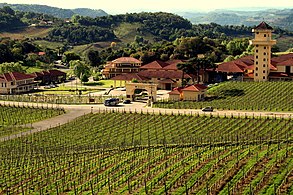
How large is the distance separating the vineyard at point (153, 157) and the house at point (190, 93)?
41.2 feet

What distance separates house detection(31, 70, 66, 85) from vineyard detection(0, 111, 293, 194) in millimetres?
44300

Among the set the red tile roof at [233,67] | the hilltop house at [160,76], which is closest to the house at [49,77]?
the hilltop house at [160,76]

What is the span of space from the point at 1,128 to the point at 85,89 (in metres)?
33.8

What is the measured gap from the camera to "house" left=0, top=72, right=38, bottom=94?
8719 centimetres

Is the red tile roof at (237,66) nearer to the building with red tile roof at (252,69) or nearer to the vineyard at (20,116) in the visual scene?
the building with red tile roof at (252,69)

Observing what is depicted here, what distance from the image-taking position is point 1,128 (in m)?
56.8

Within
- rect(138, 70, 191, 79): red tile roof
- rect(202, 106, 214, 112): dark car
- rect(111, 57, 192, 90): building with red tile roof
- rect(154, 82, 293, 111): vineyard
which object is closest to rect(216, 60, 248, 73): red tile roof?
rect(111, 57, 192, 90): building with red tile roof

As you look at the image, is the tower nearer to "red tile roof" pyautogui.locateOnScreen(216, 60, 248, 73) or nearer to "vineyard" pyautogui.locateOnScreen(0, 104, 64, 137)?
"red tile roof" pyautogui.locateOnScreen(216, 60, 248, 73)

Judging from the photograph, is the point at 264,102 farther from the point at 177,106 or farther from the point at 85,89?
the point at 85,89

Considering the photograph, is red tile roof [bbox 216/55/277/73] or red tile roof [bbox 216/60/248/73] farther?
red tile roof [bbox 216/60/248/73]

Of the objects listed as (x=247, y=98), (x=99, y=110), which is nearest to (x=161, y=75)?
(x=247, y=98)

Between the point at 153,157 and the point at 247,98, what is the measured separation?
27.8 m

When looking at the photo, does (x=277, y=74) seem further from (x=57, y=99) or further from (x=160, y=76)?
(x=57, y=99)

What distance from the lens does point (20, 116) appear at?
6303 centimetres
